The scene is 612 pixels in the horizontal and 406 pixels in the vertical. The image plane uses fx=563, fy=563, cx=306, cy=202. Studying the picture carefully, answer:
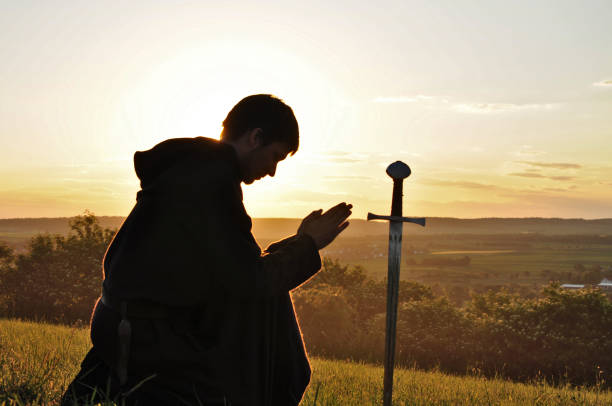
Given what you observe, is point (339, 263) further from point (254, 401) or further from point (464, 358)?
point (254, 401)

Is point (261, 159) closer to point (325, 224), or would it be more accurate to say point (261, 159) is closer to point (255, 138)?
point (255, 138)

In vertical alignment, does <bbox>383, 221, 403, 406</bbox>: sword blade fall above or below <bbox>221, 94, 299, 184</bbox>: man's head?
below

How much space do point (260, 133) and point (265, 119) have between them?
3.0 inches

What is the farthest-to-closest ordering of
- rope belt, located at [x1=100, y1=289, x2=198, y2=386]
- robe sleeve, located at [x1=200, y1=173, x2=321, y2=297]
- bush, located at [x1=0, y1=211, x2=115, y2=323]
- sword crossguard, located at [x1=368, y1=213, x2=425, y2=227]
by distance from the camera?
bush, located at [x1=0, y1=211, x2=115, y2=323]
sword crossguard, located at [x1=368, y1=213, x2=425, y2=227]
rope belt, located at [x1=100, y1=289, x2=198, y2=386]
robe sleeve, located at [x1=200, y1=173, x2=321, y2=297]

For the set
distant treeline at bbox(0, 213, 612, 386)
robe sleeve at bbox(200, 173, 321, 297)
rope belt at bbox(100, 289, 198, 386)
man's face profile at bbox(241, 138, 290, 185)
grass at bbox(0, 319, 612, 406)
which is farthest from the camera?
distant treeline at bbox(0, 213, 612, 386)

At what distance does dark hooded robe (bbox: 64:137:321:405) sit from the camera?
8.79 ft

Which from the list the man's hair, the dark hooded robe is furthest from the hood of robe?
the man's hair

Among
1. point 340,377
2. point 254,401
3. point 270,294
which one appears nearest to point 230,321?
point 270,294

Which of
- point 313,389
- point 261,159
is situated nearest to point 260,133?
point 261,159

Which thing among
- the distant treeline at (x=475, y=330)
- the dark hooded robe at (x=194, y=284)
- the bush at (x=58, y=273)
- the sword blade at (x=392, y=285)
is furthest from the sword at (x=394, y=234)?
the bush at (x=58, y=273)

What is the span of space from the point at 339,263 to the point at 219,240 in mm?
21790

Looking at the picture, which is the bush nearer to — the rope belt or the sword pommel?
the sword pommel

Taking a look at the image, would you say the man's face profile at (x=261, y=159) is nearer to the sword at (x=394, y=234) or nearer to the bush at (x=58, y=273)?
the sword at (x=394, y=234)

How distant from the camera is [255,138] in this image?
2.88 meters
